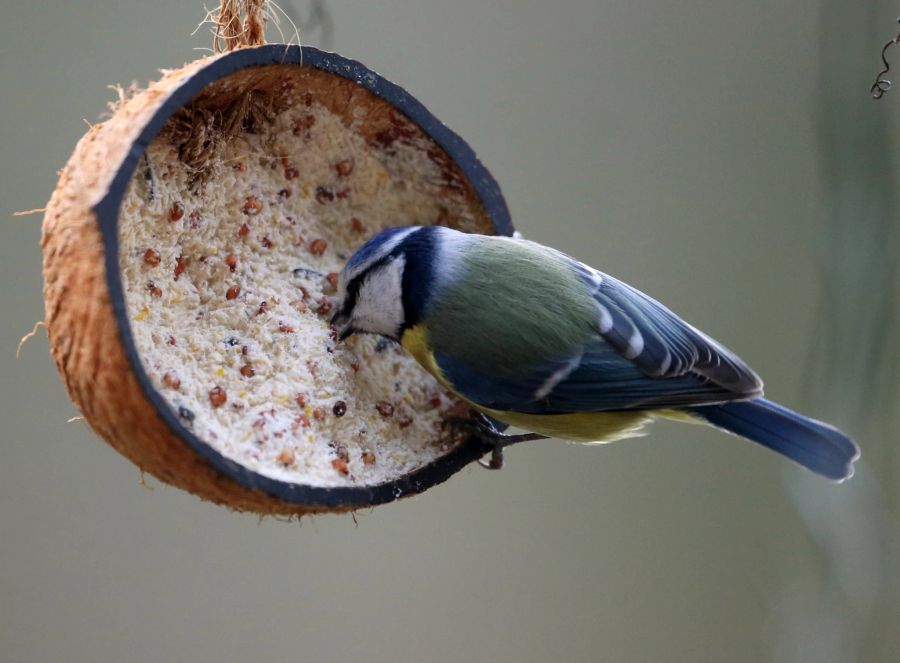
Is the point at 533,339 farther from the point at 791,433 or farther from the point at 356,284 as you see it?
the point at 791,433

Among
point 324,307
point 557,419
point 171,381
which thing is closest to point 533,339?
point 557,419

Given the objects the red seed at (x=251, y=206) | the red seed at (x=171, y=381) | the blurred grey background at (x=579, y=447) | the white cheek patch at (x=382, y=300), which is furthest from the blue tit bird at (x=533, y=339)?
the blurred grey background at (x=579, y=447)

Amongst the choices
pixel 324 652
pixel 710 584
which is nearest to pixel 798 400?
pixel 710 584

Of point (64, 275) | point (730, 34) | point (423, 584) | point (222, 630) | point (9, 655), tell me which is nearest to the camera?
point (64, 275)

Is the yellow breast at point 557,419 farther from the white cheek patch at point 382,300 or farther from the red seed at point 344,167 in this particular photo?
the red seed at point 344,167

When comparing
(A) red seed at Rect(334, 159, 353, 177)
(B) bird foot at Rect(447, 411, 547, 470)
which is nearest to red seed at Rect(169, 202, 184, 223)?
→ (A) red seed at Rect(334, 159, 353, 177)

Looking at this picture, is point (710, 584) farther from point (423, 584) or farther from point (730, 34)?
point (730, 34)

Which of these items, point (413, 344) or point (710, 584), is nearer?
point (413, 344)
